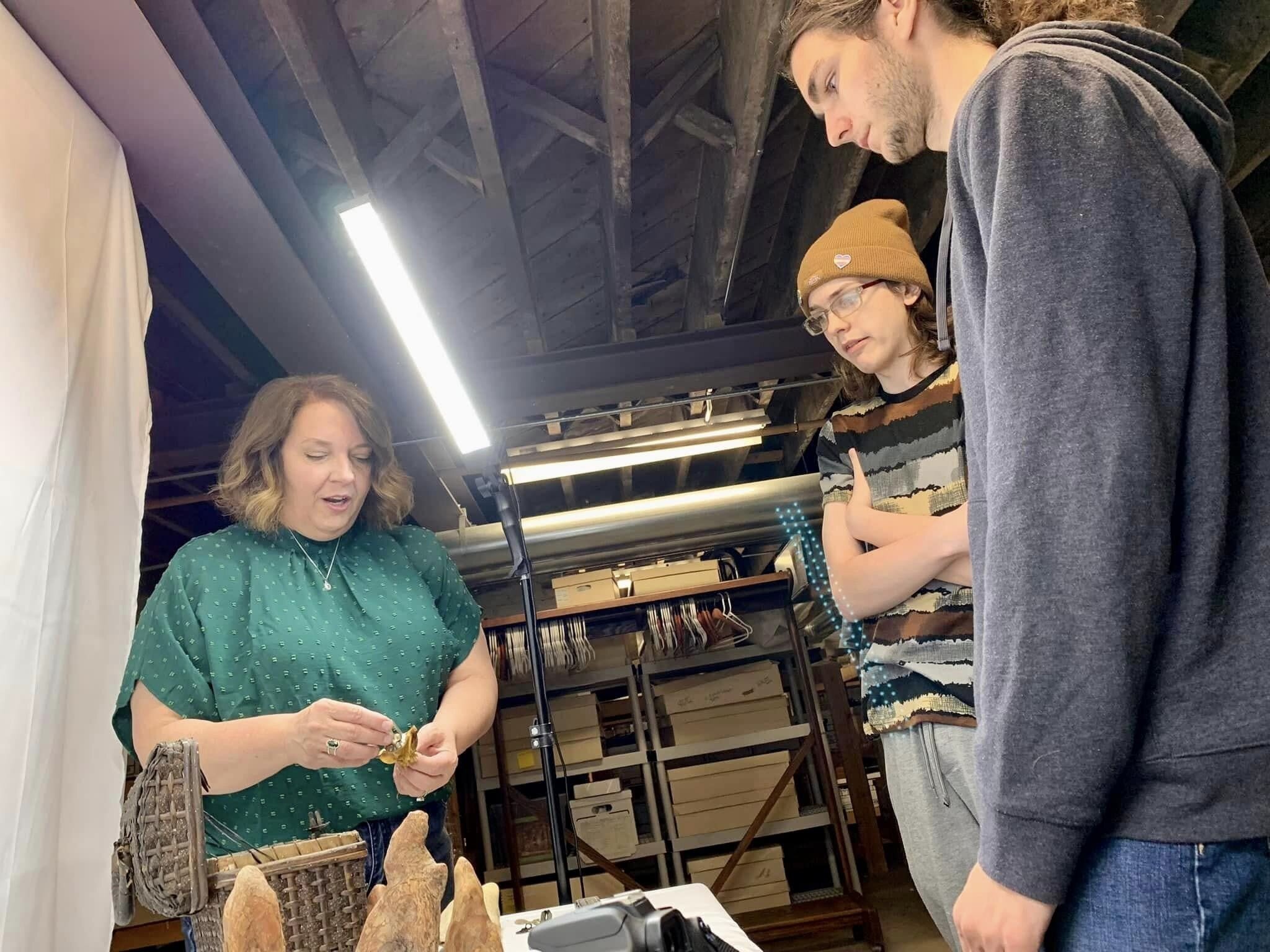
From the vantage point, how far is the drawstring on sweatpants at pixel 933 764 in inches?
Answer: 46.6

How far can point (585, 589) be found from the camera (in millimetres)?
4824

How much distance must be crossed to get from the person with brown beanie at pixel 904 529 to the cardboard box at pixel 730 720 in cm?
330

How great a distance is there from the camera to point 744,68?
1.88 meters

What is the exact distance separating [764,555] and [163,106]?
4772 millimetres

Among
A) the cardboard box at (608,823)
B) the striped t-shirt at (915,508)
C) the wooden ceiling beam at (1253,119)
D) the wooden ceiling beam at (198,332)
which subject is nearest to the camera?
the striped t-shirt at (915,508)

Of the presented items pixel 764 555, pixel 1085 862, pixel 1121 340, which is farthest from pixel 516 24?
pixel 764 555

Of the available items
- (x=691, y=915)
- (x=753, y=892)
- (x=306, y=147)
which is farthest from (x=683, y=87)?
(x=753, y=892)

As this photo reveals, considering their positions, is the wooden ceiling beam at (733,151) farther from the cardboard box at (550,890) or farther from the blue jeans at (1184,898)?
the cardboard box at (550,890)

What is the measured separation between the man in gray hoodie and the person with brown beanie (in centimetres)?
56

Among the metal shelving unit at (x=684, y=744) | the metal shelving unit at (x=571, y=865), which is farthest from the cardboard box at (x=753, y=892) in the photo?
the metal shelving unit at (x=571, y=865)

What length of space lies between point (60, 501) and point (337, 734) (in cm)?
58

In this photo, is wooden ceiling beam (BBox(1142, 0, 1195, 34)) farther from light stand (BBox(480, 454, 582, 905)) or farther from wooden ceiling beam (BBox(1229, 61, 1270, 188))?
light stand (BBox(480, 454, 582, 905))

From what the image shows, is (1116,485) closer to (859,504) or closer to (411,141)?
(859,504)

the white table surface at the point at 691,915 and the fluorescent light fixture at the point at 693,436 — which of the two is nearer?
the white table surface at the point at 691,915
